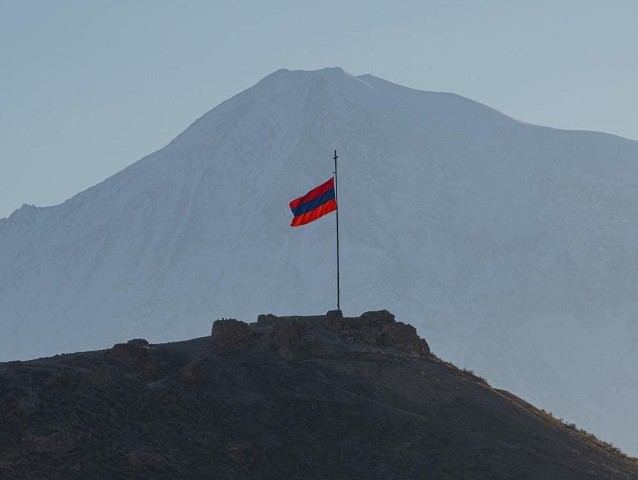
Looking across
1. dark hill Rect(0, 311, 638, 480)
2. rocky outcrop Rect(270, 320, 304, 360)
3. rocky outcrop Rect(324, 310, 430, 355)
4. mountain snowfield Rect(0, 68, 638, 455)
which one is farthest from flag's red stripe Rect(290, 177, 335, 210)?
mountain snowfield Rect(0, 68, 638, 455)

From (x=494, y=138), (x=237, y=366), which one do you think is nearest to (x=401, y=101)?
(x=494, y=138)

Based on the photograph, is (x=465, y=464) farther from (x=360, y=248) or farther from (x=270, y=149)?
(x=270, y=149)

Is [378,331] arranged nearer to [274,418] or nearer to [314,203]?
[314,203]

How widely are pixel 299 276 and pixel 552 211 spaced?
31.2 m

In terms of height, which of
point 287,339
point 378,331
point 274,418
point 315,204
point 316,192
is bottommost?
point 274,418

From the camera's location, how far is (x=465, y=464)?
43281 mm

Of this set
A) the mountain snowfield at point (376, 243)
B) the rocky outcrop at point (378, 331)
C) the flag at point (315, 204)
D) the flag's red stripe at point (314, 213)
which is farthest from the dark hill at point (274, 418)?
the mountain snowfield at point (376, 243)

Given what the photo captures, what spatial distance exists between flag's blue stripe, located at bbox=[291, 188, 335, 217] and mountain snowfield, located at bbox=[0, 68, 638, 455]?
3576 inches

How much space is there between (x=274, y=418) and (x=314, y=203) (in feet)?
43.4

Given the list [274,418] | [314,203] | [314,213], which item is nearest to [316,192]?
[314,203]

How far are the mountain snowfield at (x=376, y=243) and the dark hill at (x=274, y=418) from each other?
3792 inches

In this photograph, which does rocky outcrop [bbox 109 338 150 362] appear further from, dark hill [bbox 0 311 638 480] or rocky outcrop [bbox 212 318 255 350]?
rocky outcrop [bbox 212 318 255 350]

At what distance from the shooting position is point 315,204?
55844 mm

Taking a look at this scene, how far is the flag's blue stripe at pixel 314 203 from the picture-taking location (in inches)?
2180
